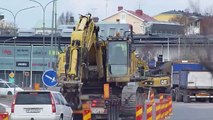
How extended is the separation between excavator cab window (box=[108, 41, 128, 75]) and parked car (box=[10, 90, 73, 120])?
6749mm

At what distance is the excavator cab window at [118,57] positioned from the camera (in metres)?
34.0

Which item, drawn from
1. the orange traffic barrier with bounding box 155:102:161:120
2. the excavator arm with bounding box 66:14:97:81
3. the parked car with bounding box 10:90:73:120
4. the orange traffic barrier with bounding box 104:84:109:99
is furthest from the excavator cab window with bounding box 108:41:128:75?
the parked car with bounding box 10:90:73:120

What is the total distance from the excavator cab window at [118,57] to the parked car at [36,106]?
675 cm

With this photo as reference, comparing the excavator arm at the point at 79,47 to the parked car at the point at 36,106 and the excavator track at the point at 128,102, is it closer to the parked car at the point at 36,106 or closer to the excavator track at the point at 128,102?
the parked car at the point at 36,106

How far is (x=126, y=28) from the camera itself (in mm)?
35719

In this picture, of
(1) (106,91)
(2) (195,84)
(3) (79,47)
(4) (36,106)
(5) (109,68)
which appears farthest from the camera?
(2) (195,84)

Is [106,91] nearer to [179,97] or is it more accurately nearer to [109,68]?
[109,68]

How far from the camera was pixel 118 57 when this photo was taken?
34.3m

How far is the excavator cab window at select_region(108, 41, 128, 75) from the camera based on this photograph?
34.0 meters

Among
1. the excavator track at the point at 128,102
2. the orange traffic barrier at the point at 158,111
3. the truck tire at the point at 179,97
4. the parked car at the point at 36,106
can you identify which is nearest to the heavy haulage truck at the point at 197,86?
the truck tire at the point at 179,97

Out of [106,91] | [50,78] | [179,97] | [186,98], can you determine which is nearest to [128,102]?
[106,91]

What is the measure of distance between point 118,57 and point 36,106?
26.2 feet

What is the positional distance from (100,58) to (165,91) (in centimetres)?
3619

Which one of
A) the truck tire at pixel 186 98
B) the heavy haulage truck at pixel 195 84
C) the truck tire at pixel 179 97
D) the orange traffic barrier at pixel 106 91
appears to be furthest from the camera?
the truck tire at pixel 179 97
